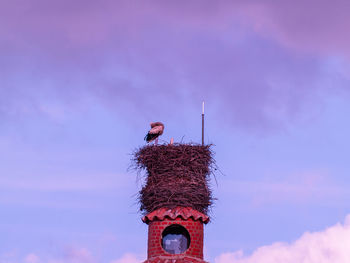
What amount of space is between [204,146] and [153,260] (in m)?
3.64

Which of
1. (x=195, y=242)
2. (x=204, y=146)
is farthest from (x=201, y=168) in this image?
(x=195, y=242)

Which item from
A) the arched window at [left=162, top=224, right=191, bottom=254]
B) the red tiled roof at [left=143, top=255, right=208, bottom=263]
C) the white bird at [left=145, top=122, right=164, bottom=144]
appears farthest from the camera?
the white bird at [left=145, top=122, right=164, bottom=144]

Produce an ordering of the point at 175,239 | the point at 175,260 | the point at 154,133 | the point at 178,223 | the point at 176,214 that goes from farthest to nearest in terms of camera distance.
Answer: the point at 154,133 → the point at 175,239 → the point at 178,223 → the point at 176,214 → the point at 175,260

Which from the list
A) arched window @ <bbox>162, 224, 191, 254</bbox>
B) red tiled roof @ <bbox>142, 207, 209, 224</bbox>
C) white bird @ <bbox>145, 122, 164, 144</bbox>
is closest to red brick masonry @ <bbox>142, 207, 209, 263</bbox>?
red tiled roof @ <bbox>142, 207, 209, 224</bbox>

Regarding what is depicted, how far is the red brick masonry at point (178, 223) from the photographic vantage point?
23.3 m

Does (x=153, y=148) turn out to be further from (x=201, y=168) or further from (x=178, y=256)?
(x=178, y=256)

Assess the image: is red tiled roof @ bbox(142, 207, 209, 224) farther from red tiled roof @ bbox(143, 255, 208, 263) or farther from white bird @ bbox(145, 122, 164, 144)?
white bird @ bbox(145, 122, 164, 144)

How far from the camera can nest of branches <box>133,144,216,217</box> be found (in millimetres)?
23734

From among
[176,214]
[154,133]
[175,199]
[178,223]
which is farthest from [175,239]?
[154,133]

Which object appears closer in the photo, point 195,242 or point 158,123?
point 195,242

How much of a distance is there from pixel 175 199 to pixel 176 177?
0.67 metres

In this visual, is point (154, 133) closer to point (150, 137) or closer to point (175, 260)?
point (150, 137)

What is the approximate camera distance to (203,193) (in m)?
23.9

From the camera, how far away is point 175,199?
77.6 ft
